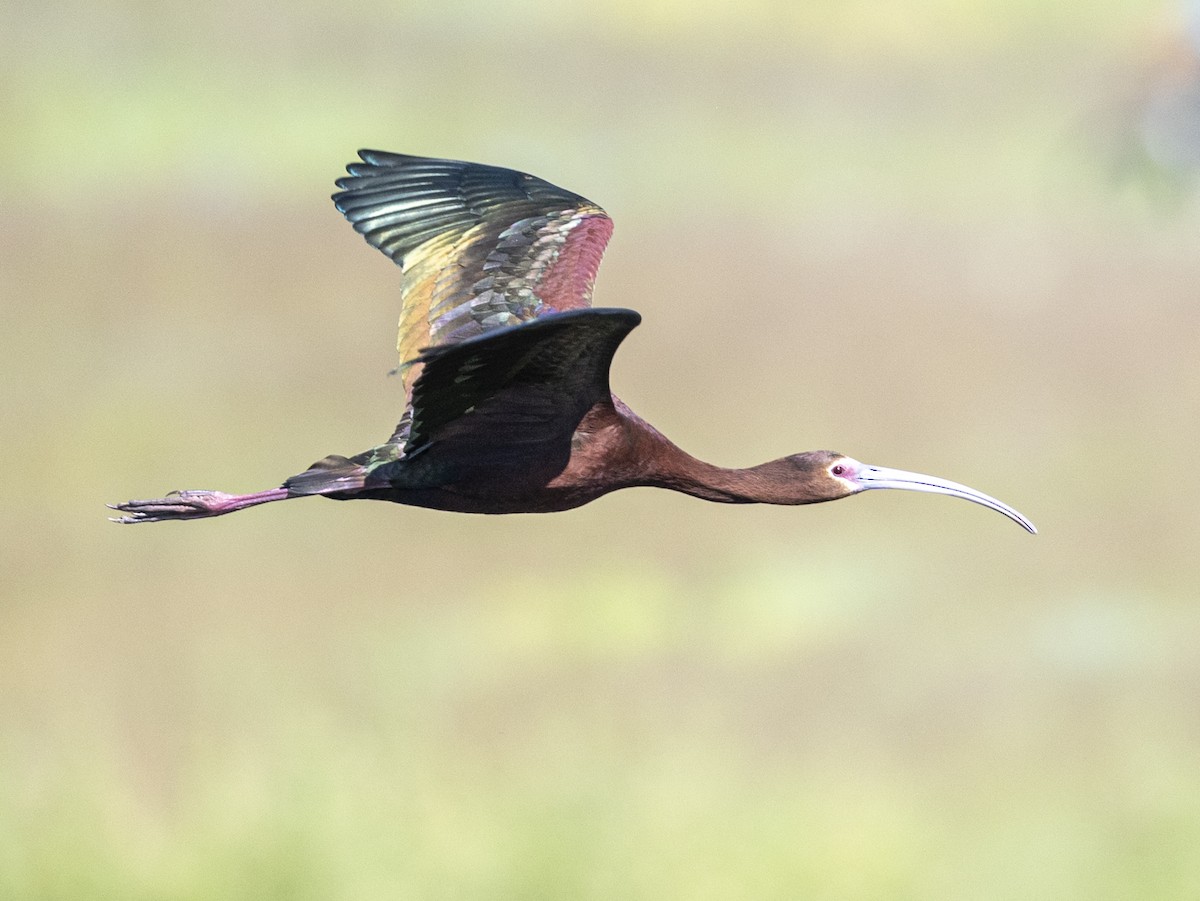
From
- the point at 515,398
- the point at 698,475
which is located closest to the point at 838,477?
the point at 698,475

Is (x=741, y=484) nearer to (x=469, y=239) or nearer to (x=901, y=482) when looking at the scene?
(x=901, y=482)

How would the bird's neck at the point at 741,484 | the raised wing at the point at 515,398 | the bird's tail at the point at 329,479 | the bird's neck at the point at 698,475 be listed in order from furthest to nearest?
the bird's neck at the point at 741,484 → the bird's neck at the point at 698,475 → the bird's tail at the point at 329,479 → the raised wing at the point at 515,398

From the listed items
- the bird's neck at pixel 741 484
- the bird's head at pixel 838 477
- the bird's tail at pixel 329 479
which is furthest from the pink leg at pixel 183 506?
the bird's head at pixel 838 477

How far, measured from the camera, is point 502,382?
392 inches

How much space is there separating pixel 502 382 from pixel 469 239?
2448 mm

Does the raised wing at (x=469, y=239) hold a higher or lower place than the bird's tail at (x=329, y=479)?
higher

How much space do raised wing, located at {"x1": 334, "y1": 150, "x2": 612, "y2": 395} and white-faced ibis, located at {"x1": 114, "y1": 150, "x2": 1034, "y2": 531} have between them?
11 millimetres

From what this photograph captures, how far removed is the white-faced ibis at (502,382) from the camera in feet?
32.3

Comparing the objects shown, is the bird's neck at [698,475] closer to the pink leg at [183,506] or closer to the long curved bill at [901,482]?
the long curved bill at [901,482]

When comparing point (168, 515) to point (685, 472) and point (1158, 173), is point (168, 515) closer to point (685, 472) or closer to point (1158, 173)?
point (685, 472)

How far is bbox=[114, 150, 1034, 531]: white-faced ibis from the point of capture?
9.85 metres

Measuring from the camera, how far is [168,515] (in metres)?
11.3

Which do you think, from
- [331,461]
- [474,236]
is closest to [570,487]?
[331,461]

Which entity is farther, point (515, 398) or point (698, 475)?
point (698, 475)
